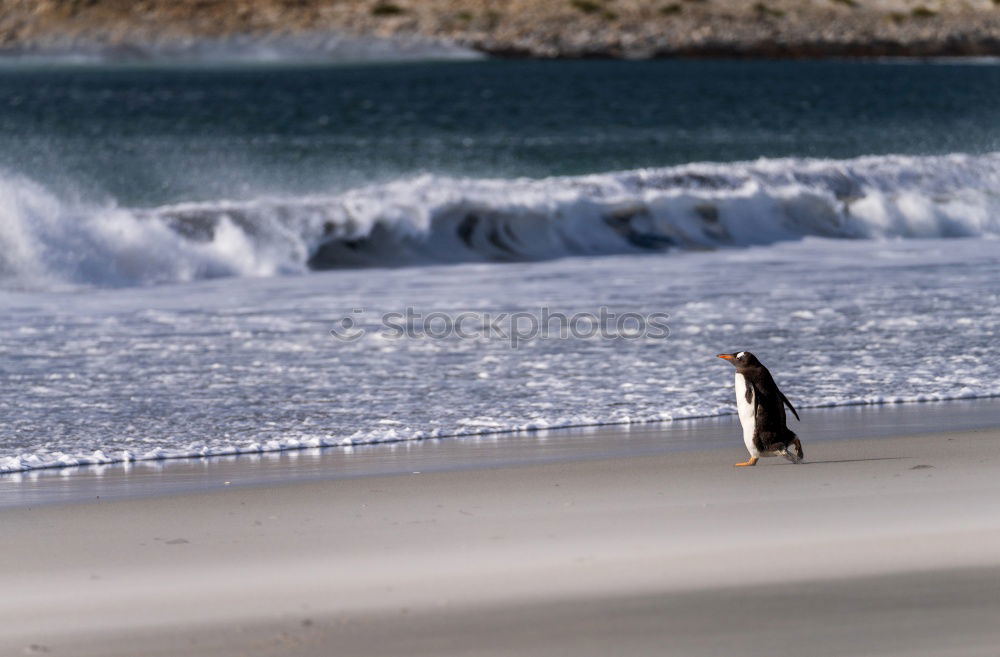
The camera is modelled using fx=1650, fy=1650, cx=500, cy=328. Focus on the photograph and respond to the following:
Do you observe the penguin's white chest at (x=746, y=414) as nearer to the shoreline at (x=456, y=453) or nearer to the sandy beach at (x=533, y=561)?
the sandy beach at (x=533, y=561)

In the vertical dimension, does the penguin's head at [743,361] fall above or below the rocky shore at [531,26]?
below

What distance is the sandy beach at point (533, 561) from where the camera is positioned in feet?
13.3

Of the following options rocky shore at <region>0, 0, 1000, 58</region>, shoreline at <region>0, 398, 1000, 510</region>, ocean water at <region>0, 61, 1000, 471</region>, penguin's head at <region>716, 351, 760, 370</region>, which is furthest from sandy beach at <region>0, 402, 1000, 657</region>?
rocky shore at <region>0, 0, 1000, 58</region>

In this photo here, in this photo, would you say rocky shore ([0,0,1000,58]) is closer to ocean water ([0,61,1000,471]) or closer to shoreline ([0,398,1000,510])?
ocean water ([0,61,1000,471])

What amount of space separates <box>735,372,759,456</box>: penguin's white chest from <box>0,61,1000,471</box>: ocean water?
2.76ft

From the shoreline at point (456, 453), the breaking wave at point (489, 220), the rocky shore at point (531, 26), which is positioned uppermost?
the rocky shore at point (531, 26)

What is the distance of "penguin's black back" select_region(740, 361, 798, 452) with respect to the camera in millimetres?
5863

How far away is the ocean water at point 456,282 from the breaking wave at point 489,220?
38mm

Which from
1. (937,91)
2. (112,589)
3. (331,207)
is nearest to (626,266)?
(331,207)

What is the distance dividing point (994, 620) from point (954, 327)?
5.45 metres

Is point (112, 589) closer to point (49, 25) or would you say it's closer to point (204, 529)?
point (204, 529)

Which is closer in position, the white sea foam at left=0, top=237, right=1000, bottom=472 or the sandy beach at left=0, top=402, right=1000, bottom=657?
the sandy beach at left=0, top=402, right=1000, bottom=657

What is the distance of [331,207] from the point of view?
16.6 meters

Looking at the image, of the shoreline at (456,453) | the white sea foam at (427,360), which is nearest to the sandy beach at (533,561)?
the shoreline at (456,453)
